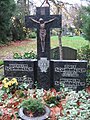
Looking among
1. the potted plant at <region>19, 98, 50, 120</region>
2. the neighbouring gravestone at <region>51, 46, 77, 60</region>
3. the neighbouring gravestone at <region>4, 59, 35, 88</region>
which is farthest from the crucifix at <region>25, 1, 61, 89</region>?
the neighbouring gravestone at <region>51, 46, 77, 60</region>

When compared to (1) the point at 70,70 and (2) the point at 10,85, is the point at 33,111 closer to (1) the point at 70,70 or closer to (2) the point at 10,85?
(2) the point at 10,85

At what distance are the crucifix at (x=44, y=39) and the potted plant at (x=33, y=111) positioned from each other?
1803mm

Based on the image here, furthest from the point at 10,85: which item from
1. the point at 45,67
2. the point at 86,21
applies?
the point at 86,21

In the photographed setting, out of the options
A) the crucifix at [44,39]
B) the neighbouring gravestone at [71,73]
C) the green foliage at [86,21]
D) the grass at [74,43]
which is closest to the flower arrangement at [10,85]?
the crucifix at [44,39]

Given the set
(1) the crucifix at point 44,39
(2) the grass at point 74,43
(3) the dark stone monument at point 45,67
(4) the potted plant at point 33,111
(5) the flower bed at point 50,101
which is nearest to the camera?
(4) the potted plant at point 33,111

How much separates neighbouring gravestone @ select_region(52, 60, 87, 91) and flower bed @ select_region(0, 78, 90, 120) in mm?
285

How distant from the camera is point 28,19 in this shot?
734 centimetres

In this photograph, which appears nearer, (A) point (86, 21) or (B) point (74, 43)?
(A) point (86, 21)

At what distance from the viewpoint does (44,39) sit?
712 centimetres

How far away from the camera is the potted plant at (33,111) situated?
5.25 m

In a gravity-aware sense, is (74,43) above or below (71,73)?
below

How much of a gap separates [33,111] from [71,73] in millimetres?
1979

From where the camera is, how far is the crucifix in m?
7.12

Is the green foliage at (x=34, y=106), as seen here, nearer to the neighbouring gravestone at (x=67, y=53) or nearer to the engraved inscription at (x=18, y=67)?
the engraved inscription at (x=18, y=67)
